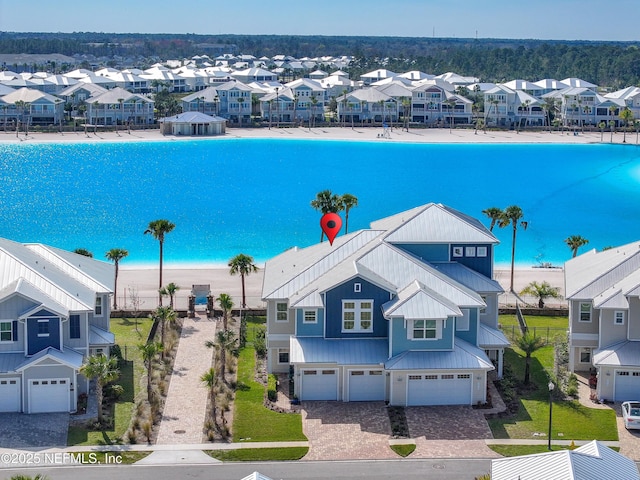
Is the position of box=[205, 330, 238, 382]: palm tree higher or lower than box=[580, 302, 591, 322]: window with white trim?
lower

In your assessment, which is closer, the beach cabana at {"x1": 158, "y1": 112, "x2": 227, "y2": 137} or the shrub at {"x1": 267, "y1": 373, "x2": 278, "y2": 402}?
the shrub at {"x1": 267, "y1": 373, "x2": 278, "y2": 402}

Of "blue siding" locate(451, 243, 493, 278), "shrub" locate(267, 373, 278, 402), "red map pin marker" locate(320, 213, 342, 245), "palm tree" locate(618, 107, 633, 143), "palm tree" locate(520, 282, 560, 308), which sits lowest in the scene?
"shrub" locate(267, 373, 278, 402)

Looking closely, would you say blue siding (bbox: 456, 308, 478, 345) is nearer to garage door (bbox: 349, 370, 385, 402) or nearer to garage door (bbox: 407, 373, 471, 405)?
garage door (bbox: 407, 373, 471, 405)

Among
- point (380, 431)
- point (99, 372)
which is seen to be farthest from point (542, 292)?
point (99, 372)

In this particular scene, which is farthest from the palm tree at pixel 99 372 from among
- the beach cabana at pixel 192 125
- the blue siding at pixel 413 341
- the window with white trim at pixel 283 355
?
the beach cabana at pixel 192 125

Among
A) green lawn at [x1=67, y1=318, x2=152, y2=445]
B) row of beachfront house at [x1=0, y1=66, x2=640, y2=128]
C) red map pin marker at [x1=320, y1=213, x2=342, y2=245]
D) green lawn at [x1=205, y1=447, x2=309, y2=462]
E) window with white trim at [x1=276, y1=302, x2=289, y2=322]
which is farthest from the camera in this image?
row of beachfront house at [x1=0, y1=66, x2=640, y2=128]

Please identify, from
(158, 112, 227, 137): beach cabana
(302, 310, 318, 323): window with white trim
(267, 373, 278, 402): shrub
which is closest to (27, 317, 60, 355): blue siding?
(267, 373, 278, 402): shrub
